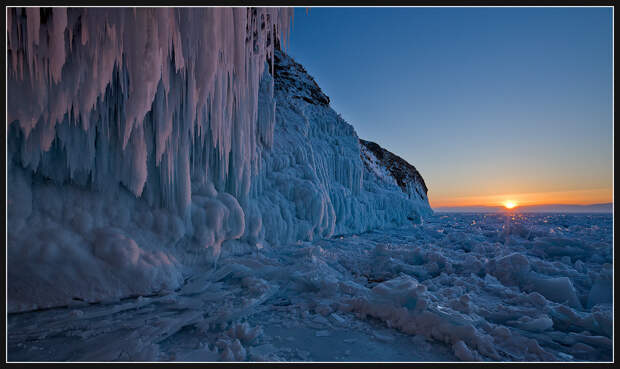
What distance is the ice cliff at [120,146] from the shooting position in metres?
2.53

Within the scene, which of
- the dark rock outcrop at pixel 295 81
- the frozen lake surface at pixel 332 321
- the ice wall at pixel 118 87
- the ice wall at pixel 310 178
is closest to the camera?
the frozen lake surface at pixel 332 321

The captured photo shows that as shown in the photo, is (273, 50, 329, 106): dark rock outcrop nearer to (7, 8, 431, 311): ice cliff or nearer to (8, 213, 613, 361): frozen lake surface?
(7, 8, 431, 311): ice cliff

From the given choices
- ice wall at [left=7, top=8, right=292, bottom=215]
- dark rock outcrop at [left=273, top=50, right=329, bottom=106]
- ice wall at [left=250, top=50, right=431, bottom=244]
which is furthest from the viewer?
dark rock outcrop at [left=273, top=50, right=329, bottom=106]

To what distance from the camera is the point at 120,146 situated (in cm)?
343

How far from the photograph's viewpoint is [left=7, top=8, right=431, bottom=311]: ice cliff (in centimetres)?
253

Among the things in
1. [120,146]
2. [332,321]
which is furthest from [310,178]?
[332,321]

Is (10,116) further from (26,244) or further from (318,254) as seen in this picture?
(318,254)

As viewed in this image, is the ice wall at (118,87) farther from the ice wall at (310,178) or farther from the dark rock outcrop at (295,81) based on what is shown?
the dark rock outcrop at (295,81)

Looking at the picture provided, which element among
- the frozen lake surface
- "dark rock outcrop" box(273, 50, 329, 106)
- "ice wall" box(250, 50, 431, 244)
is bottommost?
the frozen lake surface

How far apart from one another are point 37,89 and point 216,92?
77.0 inches

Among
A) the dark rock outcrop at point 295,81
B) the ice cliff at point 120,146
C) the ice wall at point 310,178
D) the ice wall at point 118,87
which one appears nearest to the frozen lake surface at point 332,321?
the ice cliff at point 120,146

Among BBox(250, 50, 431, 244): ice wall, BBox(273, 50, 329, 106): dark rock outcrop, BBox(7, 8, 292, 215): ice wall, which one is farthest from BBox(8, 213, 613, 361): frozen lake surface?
BBox(273, 50, 329, 106): dark rock outcrop

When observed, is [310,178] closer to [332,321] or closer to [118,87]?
[118,87]

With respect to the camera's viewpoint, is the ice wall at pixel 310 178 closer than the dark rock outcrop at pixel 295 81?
Yes
